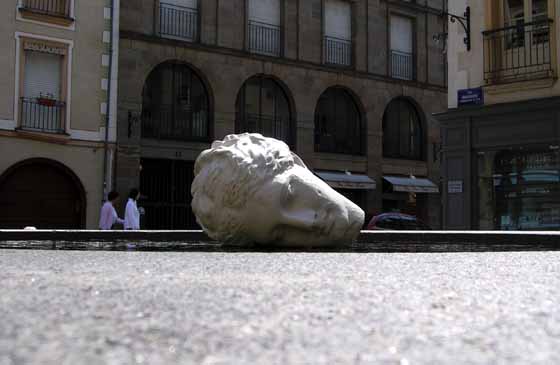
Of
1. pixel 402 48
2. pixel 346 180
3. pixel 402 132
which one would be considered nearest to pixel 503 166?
pixel 346 180

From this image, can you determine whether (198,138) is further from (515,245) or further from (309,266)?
(309,266)

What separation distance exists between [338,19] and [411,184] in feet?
21.2

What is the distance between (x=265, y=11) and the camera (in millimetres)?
23969

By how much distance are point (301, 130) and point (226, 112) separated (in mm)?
2935

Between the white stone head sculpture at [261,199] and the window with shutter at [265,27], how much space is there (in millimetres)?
19015

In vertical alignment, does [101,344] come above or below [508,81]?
below

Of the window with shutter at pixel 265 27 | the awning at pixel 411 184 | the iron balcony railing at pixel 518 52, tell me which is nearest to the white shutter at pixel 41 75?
the window with shutter at pixel 265 27

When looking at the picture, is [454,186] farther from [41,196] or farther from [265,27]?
[41,196]

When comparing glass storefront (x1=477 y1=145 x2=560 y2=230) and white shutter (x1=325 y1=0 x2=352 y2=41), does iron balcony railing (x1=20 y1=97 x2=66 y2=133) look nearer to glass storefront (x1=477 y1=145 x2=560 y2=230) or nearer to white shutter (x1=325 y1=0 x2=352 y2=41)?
white shutter (x1=325 y1=0 x2=352 y2=41)

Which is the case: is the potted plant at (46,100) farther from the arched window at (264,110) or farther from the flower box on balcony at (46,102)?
the arched window at (264,110)

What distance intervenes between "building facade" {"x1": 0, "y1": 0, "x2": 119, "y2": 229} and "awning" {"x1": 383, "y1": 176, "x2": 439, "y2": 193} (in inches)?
411

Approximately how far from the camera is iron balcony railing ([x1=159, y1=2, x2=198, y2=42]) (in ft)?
71.7

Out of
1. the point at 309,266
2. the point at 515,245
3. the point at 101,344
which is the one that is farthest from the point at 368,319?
the point at 515,245

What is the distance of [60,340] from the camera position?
1286mm
